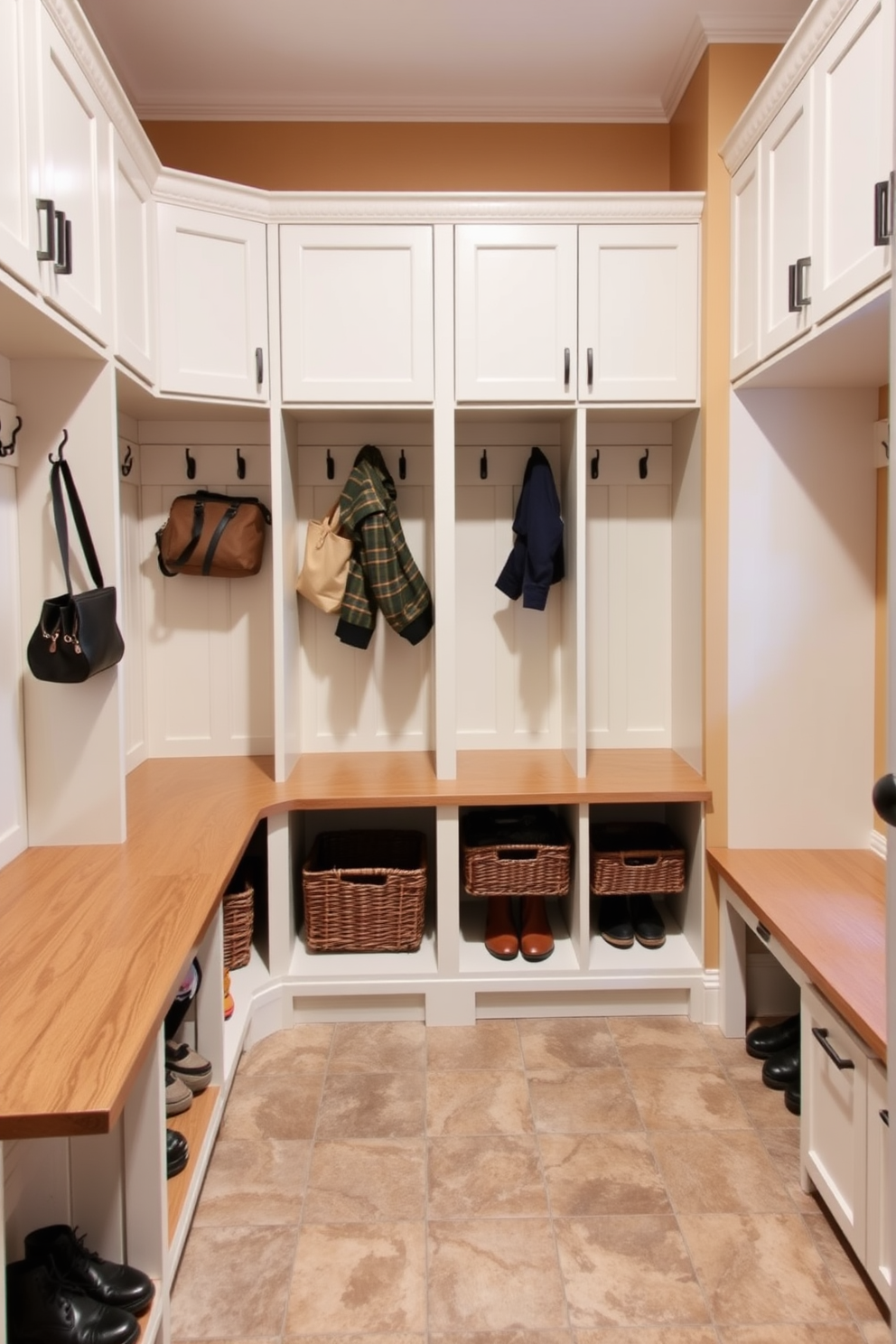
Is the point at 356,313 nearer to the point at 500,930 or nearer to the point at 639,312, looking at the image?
the point at 639,312

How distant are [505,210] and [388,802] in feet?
5.62

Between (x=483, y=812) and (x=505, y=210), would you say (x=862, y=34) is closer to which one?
(x=505, y=210)

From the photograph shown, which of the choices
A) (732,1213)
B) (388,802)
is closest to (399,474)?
(388,802)

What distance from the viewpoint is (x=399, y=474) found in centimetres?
308

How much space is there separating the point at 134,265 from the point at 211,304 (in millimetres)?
305

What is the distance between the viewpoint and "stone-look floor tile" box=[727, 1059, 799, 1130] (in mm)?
2236

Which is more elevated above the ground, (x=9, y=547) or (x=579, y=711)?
(x=9, y=547)

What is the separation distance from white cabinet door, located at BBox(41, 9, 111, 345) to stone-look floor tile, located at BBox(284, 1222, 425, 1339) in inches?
74.3

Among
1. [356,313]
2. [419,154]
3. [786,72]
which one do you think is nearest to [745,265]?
[786,72]

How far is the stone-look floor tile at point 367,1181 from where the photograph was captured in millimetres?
1938

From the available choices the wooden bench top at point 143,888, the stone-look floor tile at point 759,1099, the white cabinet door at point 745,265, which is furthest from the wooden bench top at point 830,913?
the white cabinet door at point 745,265

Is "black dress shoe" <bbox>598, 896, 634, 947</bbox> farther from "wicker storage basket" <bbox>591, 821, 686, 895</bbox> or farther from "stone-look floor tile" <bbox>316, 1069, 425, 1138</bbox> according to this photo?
"stone-look floor tile" <bbox>316, 1069, 425, 1138</bbox>

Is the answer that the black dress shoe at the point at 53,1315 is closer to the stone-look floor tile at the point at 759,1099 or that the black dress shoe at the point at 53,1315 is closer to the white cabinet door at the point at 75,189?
the stone-look floor tile at the point at 759,1099

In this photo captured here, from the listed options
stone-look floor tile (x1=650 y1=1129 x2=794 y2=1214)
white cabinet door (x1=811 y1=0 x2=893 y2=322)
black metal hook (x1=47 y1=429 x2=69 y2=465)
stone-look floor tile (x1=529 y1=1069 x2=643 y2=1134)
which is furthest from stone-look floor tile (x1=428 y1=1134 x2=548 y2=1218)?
white cabinet door (x1=811 y1=0 x2=893 y2=322)
